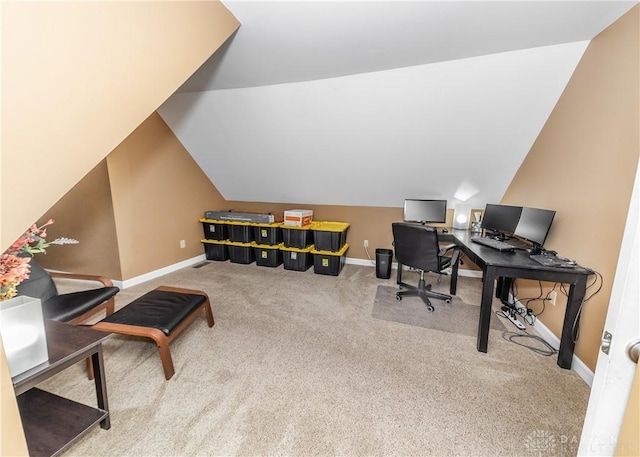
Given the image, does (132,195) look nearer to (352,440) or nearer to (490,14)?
(352,440)

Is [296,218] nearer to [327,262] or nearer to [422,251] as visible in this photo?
[327,262]

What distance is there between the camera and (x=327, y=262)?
3947 mm

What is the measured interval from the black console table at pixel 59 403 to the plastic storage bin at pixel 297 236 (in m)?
2.82

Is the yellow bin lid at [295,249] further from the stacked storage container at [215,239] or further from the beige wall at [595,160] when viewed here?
the beige wall at [595,160]

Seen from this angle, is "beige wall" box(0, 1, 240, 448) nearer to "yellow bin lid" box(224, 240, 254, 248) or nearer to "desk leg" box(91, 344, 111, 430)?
"desk leg" box(91, 344, 111, 430)

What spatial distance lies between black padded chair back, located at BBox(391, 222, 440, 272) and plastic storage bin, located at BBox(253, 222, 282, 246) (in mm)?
1983

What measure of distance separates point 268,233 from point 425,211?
2370mm

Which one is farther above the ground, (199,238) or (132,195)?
(132,195)

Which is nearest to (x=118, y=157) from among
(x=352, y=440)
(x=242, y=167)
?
(x=242, y=167)

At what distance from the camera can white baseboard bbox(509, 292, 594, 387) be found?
5.95 ft

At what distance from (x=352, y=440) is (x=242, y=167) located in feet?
11.9

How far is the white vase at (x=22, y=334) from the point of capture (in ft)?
3.43

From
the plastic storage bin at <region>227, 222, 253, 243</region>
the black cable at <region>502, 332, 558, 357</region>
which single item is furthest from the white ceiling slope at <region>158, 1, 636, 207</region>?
the black cable at <region>502, 332, 558, 357</region>

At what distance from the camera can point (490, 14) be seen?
1.72 meters
